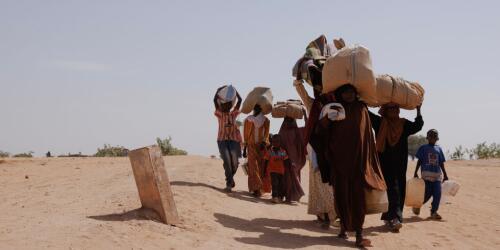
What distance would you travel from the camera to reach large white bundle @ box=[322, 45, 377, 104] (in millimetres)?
7723

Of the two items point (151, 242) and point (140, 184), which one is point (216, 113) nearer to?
point (140, 184)

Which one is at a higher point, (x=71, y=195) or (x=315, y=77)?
(x=315, y=77)

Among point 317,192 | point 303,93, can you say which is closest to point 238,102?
point 303,93

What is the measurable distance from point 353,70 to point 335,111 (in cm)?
58

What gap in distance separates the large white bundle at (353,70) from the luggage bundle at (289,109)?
4.25 metres

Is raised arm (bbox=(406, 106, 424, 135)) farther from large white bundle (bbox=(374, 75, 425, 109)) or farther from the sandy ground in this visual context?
the sandy ground

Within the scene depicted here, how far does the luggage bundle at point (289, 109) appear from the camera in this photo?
12180mm

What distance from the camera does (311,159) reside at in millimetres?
9609

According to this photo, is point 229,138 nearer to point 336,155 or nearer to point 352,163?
point 336,155

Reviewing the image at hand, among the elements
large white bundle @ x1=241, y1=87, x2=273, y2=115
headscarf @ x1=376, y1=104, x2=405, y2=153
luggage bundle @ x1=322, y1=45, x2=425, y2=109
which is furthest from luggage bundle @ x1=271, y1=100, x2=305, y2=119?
luggage bundle @ x1=322, y1=45, x2=425, y2=109

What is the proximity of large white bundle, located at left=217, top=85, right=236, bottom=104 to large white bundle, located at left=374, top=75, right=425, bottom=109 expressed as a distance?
15.1 feet

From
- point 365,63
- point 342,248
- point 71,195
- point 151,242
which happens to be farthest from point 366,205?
point 71,195

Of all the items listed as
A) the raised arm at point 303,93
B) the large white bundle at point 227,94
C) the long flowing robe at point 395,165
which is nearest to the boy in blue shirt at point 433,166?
the long flowing robe at point 395,165

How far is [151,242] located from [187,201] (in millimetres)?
3500
